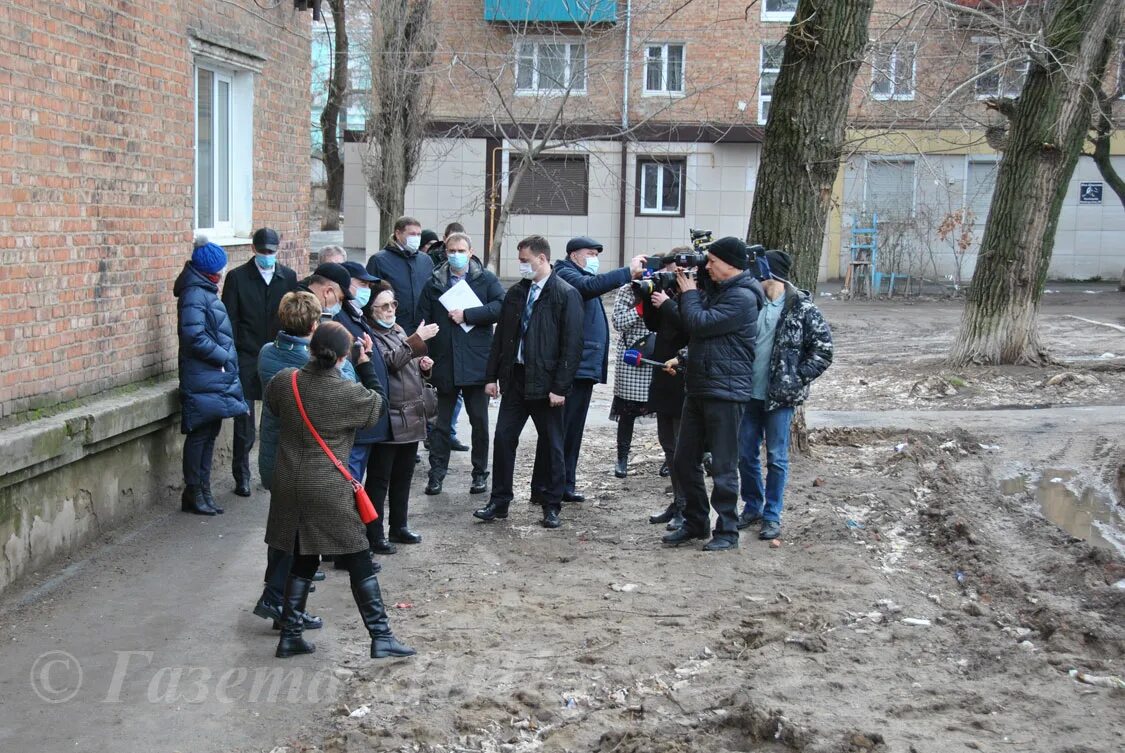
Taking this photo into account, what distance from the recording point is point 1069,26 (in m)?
14.3

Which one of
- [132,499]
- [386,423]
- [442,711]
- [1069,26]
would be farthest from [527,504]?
[1069,26]

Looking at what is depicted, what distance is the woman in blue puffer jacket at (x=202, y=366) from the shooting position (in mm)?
8414

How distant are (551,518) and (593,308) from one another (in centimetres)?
170

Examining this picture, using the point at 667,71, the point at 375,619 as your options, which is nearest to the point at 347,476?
the point at 375,619

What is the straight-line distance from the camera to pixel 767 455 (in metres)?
8.16

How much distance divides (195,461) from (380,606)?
11.0 ft

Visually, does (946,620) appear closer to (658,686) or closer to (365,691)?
(658,686)

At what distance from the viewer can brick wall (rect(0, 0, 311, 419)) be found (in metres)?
7.00

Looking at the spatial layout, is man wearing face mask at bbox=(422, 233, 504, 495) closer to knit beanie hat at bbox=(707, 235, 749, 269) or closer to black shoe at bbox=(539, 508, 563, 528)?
black shoe at bbox=(539, 508, 563, 528)

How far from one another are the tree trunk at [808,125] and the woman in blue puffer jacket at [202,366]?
448 cm

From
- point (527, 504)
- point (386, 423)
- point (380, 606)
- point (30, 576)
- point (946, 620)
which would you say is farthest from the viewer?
point (527, 504)

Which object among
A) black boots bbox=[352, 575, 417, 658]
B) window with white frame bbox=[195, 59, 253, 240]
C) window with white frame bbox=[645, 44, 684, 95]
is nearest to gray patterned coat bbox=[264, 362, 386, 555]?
black boots bbox=[352, 575, 417, 658]

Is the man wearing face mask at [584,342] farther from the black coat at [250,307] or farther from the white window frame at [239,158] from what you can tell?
the white window frame at [239,158]

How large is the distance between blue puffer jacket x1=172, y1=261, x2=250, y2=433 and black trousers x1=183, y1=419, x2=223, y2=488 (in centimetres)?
9
